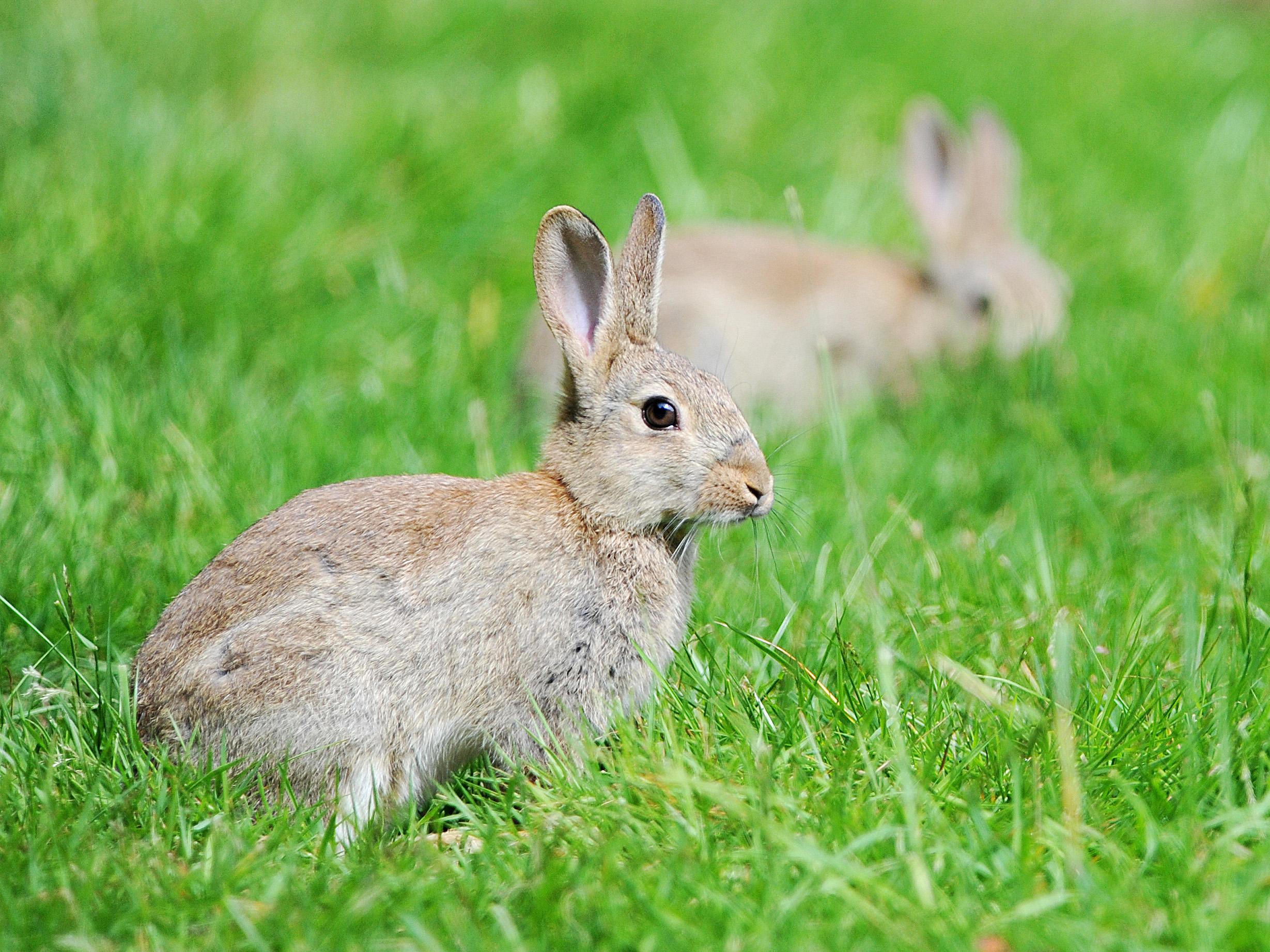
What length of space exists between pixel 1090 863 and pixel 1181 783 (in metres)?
0.39

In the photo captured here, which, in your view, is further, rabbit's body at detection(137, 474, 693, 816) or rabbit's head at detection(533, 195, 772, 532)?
rabbit's head at detection(533, 195, 772, 532)

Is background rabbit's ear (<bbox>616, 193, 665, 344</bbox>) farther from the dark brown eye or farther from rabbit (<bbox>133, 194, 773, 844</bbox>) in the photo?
the dark brown eye

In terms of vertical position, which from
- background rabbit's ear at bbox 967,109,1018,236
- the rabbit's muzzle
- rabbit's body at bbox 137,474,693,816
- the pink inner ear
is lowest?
rabbit's body at bbox 137,474,693,816

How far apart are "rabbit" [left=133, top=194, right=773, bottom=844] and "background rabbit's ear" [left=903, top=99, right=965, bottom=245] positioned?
4.30 meters

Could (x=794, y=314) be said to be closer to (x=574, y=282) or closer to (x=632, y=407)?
(x=574, y=282)

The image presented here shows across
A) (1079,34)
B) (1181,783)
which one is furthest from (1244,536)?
(1079,34)

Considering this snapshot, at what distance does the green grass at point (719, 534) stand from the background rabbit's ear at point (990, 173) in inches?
14.8

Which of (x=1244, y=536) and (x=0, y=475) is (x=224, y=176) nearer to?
(x=0, y=475)

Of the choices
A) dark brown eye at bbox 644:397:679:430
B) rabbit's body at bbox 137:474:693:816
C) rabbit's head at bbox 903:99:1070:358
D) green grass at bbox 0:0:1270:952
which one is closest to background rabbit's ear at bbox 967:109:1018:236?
rabbit's head at bbox 903:99:1070:358

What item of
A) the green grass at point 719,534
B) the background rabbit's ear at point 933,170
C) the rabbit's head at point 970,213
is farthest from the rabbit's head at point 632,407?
the background rabbit's ear at point 933,170

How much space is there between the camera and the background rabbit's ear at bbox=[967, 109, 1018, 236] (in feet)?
24.3

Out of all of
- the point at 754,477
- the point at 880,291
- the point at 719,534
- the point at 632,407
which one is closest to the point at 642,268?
the point at 632,407

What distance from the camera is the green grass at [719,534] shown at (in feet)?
8.04

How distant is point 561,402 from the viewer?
3709 millimetres
